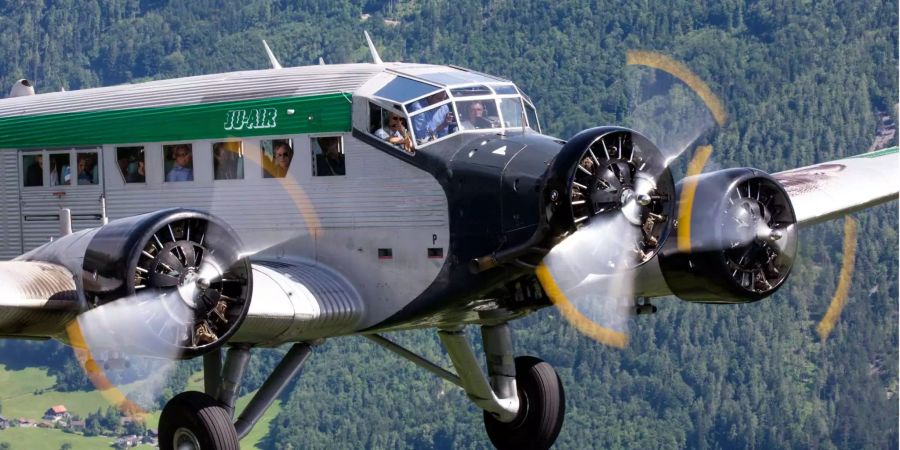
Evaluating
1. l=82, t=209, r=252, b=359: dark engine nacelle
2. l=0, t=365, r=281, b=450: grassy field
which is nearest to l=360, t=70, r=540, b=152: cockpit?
l=82, t=209, r=252, b=359: dark engine nacelle

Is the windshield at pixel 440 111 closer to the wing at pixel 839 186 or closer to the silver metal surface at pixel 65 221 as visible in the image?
the silver metal surface at pixel 65 221

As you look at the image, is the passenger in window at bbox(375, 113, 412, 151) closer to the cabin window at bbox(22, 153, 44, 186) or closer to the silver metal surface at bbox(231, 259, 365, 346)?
the silver metal surface at bbox(231, 259, 365, 346)

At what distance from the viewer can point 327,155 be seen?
27.6 meters

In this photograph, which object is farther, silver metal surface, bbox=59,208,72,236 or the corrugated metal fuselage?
silver metal surface, bbox=59,208,72,236

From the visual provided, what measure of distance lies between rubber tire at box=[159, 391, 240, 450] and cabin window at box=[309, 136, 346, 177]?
12.8 ft

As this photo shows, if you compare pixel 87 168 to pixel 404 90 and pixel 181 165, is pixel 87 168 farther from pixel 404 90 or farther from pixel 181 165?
pixel 404 90

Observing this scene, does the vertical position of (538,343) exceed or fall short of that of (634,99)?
it falls short

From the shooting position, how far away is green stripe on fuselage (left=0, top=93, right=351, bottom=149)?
2773 centimetres

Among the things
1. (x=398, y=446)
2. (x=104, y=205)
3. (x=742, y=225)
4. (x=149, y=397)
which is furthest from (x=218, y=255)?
(x=398, y=446)

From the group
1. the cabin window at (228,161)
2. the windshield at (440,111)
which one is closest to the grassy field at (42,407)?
the cabin window at (228,161)

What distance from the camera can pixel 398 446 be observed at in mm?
161625

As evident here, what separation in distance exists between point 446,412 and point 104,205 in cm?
14024

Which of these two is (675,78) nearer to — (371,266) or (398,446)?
(371,266)

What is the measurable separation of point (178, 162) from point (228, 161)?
93cm
